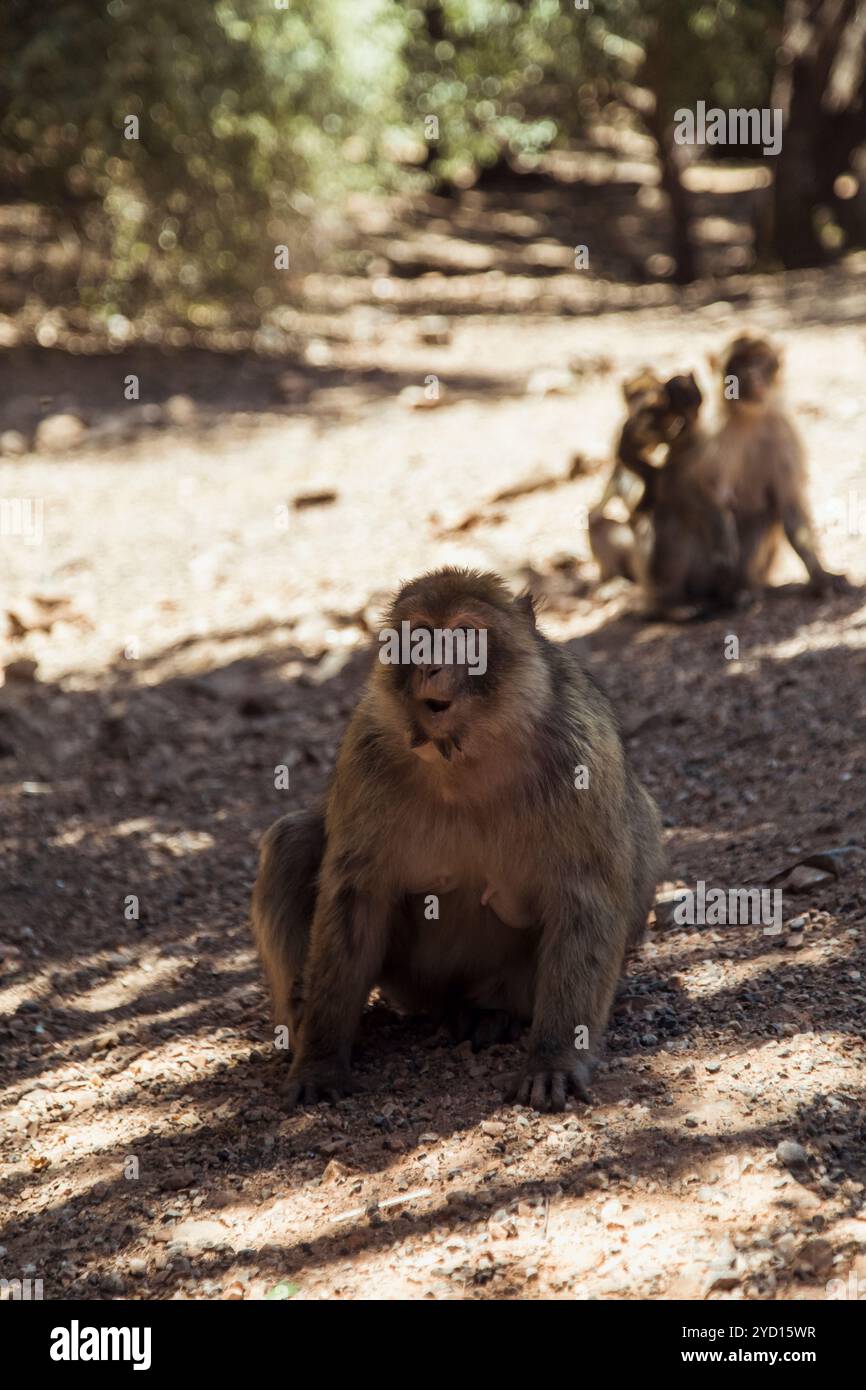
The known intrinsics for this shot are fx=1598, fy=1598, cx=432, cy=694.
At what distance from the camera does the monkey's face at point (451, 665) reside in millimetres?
3680

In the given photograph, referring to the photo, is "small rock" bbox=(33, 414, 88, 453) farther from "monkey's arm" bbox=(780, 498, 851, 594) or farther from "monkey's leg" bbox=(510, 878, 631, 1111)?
"monkey's leg" bbox=(510, 878, 631, 1111)

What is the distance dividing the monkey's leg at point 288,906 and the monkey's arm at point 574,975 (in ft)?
2.47

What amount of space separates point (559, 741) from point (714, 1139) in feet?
3.31

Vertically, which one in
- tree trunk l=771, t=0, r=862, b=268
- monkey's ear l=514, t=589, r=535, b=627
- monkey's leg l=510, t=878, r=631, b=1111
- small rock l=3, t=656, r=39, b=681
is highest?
tree trunk l=771, t=0, r=862, b=268

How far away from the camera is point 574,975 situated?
3920 mm

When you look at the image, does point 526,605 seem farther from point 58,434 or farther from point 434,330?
point 434,330

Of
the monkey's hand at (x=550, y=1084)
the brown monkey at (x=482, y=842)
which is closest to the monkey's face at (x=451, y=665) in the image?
the brown monkey at (x=482, y=842)

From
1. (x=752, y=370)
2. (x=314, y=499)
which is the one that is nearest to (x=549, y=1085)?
(x=752, y=370)

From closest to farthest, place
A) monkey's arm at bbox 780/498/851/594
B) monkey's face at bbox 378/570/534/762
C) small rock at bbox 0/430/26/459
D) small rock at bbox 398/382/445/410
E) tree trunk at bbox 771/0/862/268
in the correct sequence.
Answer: monkey's face at bbox 378/570/534/762
monkey's arm at bbox 780/498/851/594
small rock at bbox 0/430/26/459
small rock at bbox 398/382/445/410
tree trunk at bbox 771/0/862/268

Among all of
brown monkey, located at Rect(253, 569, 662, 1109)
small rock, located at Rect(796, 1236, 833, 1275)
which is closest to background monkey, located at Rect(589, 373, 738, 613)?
brown monkey, located at Rect(253, 569, 662, 1109)

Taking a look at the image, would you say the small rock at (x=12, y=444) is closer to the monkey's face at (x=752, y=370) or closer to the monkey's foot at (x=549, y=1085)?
the monkey's face at (x=752, y=370)

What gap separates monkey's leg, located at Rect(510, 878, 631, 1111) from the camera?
3.89 meters

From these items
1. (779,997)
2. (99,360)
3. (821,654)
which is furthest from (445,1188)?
(99,360)

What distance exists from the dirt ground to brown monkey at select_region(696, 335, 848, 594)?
0.84 ft
